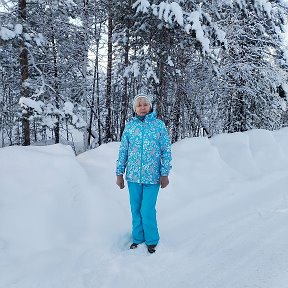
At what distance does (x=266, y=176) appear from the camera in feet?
24.3

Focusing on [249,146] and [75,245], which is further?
[249,146]

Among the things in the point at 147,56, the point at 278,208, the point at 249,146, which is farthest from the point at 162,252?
the point at 147,56

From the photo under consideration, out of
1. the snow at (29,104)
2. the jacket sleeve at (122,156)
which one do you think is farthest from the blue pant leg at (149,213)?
the snow at (29,104)

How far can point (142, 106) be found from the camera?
13.7 feet

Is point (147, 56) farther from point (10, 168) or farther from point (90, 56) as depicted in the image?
point (10, 168)

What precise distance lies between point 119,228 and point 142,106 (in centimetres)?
178

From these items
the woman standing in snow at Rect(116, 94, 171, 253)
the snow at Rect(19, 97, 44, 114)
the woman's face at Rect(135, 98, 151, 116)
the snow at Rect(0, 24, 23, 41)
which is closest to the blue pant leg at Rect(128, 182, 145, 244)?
the woman standing in snow at Rect(116, 94, 171, 253)

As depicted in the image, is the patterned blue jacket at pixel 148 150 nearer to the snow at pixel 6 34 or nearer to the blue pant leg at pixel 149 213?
the blue pant leg at pixel 149 213

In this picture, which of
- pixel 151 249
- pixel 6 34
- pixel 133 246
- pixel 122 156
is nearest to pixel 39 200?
pixel 122 156

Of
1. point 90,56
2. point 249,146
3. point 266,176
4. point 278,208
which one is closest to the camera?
point 278,208

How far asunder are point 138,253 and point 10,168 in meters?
2.27

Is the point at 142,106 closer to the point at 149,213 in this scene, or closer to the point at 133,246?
the point at 149,213

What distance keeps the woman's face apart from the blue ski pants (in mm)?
885

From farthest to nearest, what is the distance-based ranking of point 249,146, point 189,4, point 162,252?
1. point 189,4
2. point 249,146
3. point 162,252
